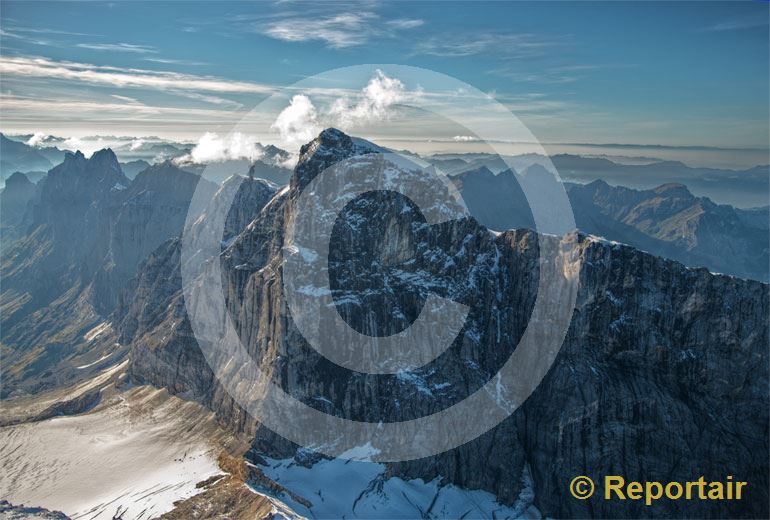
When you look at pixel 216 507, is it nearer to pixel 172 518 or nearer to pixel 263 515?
pixel 172 518

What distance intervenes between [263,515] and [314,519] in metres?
28.4

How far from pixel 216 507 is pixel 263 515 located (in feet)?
94.3

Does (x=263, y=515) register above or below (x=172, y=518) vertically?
above

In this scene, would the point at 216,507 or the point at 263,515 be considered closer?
the point at 263,515

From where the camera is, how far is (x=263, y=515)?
581ft

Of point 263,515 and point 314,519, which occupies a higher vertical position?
point 263,515

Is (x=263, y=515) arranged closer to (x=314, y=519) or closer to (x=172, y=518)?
(x=314, y=519)

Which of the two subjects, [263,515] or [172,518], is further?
[172,518]

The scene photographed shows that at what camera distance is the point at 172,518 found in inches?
7721

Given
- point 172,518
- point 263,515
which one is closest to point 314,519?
point 263,515

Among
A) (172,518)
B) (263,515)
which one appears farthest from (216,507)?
(263,515)

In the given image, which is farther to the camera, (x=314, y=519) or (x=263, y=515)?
(x=314, y=519)

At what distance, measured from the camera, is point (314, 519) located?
19950cm

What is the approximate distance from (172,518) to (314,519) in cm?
4837
